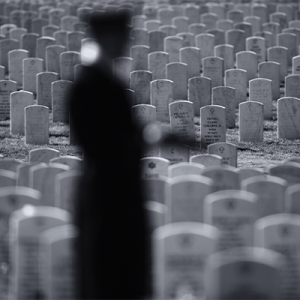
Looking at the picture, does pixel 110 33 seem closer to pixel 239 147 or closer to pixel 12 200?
pixel 12 200

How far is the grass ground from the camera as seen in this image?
11719 mm

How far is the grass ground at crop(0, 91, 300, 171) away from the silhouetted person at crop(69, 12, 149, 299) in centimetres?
615

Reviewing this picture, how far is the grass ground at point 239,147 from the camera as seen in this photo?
11719 mm

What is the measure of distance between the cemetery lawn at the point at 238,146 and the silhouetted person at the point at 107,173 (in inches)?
242

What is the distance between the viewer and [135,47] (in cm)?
1698

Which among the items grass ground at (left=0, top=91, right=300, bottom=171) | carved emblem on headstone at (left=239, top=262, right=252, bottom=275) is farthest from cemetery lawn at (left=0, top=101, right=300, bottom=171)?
carved emblem on headstone at (left=239, top=262, right=252, bottom=275)

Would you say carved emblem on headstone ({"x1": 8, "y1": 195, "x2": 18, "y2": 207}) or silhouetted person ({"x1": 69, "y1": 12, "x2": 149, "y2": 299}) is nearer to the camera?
silhouetted person ({"x1": 69, "y1": 12, "x2": 149, "y2": 299})

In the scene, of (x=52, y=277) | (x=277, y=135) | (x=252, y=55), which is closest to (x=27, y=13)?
(x=252, y=55)

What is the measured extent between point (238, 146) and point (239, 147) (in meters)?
0.07

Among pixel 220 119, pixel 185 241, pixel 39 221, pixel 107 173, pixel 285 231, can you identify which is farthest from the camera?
pixel 220 119

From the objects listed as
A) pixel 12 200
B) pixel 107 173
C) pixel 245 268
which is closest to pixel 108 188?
pixel 107 173

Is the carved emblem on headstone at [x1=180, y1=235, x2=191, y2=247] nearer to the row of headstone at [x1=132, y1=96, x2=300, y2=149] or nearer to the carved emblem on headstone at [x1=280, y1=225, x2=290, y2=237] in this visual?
the carved emblem on headstone at [x1=280, y1=225, x2=290, y2=237]

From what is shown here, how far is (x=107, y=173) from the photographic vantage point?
201 inches

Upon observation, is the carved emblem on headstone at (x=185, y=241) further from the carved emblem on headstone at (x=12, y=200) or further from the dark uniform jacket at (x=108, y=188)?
the carved emblem on headstone at (x=12, y=200)
